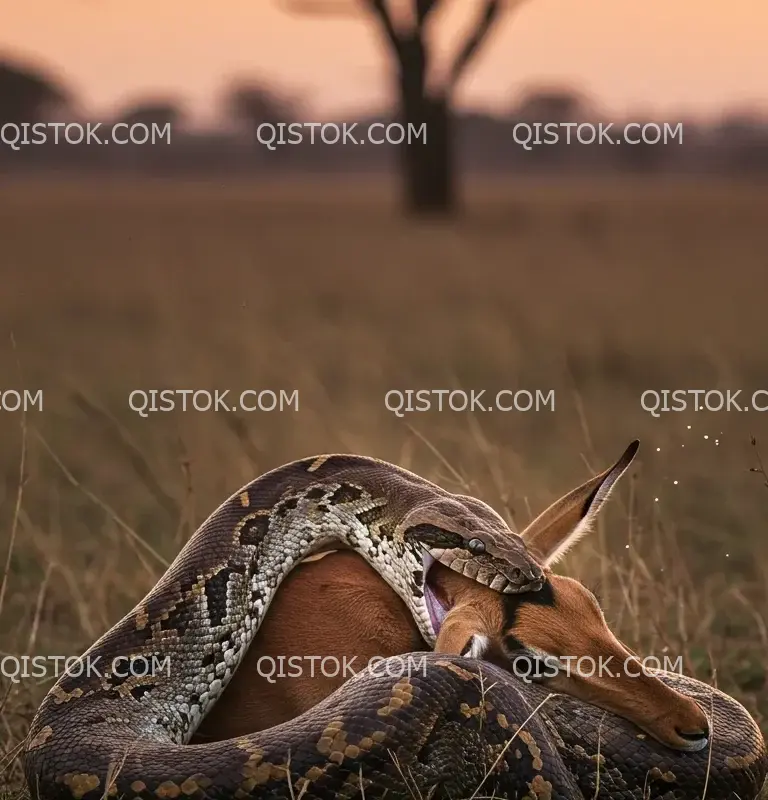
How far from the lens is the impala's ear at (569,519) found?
20.0 feet

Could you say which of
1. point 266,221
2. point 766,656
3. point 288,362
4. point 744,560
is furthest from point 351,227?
point 766,656

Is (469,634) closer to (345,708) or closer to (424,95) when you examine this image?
(345,708)

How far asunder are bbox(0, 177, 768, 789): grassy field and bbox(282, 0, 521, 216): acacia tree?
3.65ft

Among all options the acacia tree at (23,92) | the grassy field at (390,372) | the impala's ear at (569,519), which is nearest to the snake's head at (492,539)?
the impala's ear at (569,519)

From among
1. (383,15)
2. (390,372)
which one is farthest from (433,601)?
(383,15)

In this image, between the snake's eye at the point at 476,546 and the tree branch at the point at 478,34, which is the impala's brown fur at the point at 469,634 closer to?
the snake's eye at the point at 476,546

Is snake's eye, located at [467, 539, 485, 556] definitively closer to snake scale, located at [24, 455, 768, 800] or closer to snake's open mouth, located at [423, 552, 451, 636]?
snake scale, located at [24, 455, 768, 800]

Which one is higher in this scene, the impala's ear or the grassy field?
the grassy field

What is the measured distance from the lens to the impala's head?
5.58 meters

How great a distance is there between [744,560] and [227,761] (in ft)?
25.0

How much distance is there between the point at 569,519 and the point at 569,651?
706 millimetres

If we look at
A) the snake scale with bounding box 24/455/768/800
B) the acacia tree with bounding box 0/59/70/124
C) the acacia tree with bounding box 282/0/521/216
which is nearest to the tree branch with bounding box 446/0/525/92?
the acacia tree with bounding box 282/0/521/216

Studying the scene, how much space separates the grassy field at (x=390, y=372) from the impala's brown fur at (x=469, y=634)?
1.32 m

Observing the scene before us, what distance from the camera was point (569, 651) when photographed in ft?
18.4
